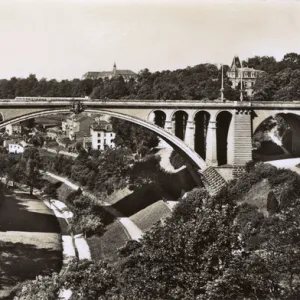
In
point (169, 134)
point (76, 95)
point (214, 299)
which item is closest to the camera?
point (214, 299)

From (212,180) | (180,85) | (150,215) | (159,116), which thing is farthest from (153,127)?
(180,85)

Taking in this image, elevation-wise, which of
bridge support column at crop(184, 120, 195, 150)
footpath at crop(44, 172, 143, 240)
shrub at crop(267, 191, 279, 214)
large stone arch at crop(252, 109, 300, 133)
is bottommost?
footpath at crop(44, 172, 143, 240)

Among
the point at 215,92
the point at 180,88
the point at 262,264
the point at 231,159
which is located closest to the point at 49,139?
the point at 180,88

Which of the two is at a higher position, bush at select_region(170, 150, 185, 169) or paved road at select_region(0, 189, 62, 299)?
bush at select_region(170, 150, 185, 169)

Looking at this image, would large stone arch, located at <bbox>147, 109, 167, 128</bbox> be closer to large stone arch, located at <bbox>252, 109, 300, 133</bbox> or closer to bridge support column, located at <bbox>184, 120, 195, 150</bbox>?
bridge support column, located at <bbox>184, 120, 195, 150</bbox>

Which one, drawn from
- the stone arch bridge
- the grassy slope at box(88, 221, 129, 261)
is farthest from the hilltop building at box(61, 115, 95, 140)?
the grassy slope at box(88, 221, 129, 261)

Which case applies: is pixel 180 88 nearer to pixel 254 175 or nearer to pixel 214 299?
pixel 254 175

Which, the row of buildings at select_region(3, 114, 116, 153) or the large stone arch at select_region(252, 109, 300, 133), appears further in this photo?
the row of buildings at select_region(3, 114, 116, 153)
